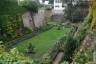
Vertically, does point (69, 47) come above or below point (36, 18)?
above

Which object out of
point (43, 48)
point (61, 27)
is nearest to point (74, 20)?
point (61, 27)

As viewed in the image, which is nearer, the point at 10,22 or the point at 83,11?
the point at 10,22

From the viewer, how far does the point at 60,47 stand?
1856 centimetres

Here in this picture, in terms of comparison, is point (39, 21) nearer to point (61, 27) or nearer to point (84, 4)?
point (61, 27)

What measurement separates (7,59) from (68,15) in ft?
122

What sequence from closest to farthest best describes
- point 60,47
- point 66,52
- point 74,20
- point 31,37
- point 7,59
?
point 7,59 < point 66,52 < point 60,47 < point 31,37 < point 74,20

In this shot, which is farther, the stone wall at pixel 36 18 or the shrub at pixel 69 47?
the stone wall at pixel 36 18

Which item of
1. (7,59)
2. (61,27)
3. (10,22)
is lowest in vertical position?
(61,27)

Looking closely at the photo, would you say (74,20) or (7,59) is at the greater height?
(7,59)

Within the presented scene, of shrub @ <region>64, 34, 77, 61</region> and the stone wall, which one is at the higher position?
shrub @ <region>64, 34, 77, 61</region>

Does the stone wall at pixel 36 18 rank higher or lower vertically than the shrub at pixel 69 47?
lower

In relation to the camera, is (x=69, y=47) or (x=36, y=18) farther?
(x=36, y=18)

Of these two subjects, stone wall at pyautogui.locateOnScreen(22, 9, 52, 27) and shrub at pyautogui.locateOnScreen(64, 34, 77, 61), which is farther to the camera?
stone wall at pyautogui.locateOnScreen(22, 9, 52, 27)

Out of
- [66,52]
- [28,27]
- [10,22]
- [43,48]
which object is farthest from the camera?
[28,27]
